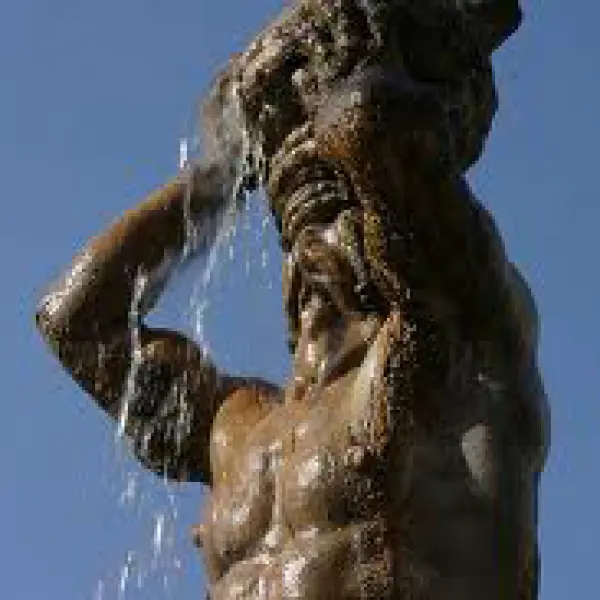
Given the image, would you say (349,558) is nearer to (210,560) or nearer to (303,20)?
(210,560)

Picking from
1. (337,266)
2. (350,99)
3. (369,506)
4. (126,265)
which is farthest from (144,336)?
(350,99)

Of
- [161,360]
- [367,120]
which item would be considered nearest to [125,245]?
[161,360]

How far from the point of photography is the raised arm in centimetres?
991

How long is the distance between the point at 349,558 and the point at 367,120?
156 cm

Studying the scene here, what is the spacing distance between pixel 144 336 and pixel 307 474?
1444 millimetres

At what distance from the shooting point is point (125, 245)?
10.1m

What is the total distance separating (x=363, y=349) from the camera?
30.5 feet

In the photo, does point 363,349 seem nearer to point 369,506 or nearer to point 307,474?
point 307,474

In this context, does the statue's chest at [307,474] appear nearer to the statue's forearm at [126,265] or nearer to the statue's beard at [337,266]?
the statue's beard at [337,266]

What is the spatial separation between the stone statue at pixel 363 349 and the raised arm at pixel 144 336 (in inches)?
0.5

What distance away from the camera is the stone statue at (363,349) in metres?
8.63

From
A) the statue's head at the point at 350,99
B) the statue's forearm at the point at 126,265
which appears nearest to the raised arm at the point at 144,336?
the statue's forearm at the point at 126,265

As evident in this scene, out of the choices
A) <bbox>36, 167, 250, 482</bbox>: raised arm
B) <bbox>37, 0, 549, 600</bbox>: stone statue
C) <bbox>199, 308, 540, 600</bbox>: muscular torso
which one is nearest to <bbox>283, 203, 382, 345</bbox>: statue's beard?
<bbox>37, 0, 549, 600</bbox>: stone statue

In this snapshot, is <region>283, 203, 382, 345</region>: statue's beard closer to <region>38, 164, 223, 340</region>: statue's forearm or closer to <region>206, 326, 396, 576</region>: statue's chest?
<region>206, 326, 396, 576</region>: statue's chest
